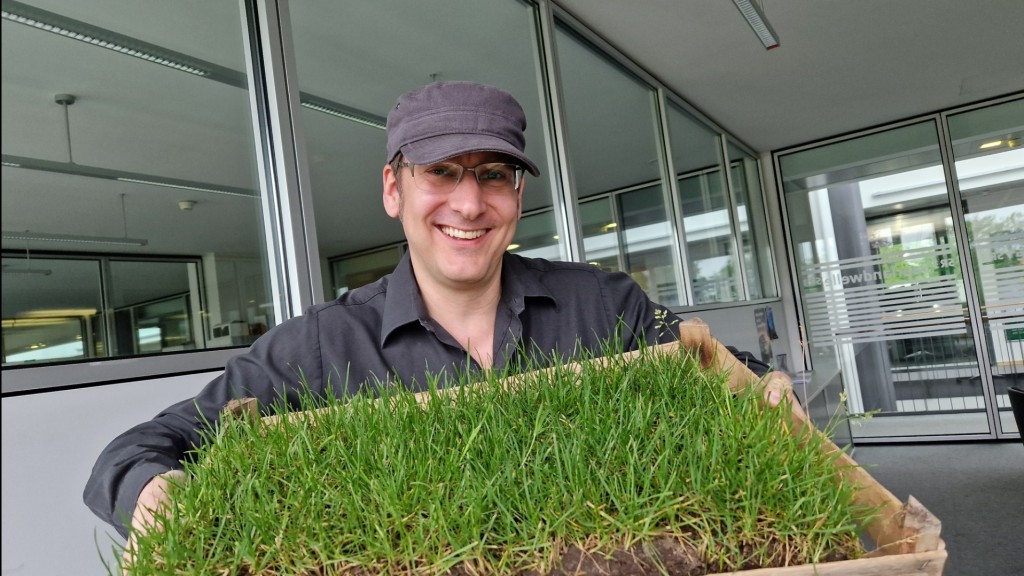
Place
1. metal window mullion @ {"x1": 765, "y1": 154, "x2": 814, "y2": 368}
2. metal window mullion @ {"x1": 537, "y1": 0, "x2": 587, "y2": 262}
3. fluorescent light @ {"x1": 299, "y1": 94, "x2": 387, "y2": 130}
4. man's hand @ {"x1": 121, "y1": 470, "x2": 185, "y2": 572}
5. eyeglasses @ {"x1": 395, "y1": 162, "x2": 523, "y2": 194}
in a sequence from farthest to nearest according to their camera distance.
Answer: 1. metal window mullion @ {"x1": 765, "y1": 154, "x2": 814, "y2": 368}
2. metal window mullion @ {"x1": 537, "y1": 0, "x2": 587, "y2": 262}
3. fluorescent light @ {"x1": 299, "y1": 94, "x2": 387, "y2": 130}
4. eyeglasses @ {"x1": 395, "y1": 162, "x2": 523, "y2": 194}
5. man's hand @ {"x1": 121, "y1": 470, "x2": 185, "y2": 572}

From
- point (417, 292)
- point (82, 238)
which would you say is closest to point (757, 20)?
point (417, 292)

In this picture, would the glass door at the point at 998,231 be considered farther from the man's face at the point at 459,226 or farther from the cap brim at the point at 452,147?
the cap brim at the point at 452,147

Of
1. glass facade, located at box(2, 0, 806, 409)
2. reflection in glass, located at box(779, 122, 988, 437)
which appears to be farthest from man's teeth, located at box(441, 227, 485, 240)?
reflection in glass, located at box(779, 122, 988, 437)

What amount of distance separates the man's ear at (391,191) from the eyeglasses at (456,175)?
0.09 metres

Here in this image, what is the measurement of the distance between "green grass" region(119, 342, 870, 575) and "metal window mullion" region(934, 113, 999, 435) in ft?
24.3

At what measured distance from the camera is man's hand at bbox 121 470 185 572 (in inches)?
25.2

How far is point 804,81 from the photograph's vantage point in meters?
5.64

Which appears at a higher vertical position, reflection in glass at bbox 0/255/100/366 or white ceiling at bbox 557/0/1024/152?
white ceiling at bbox 557/0/1024/152

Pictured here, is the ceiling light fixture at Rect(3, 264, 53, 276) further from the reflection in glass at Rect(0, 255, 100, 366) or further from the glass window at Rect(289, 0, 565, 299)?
the glass window at Rect(289, 0, 565, 299)

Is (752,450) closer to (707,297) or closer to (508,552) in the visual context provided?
(508,552)

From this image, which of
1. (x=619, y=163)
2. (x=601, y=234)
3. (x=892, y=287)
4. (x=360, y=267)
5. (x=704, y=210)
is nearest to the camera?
(x=360, y=267)

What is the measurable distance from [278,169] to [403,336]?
0.85 metres

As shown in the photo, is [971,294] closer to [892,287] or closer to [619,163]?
[892,287]

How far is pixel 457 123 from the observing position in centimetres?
118
